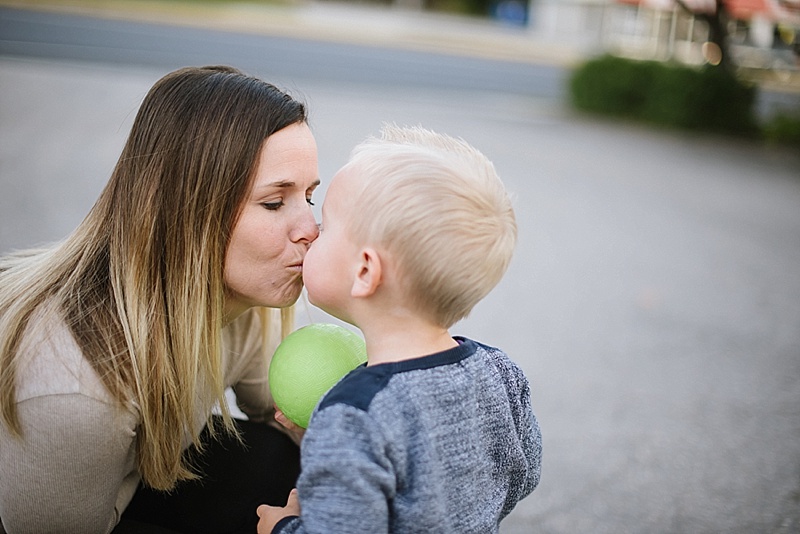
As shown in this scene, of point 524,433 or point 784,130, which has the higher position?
point 524,433

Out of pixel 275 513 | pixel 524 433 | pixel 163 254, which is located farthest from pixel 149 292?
pixel 524 433

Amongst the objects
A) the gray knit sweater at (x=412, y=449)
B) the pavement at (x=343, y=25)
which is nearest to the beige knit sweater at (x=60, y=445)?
the gray knit sweater at (x=412, y=449)

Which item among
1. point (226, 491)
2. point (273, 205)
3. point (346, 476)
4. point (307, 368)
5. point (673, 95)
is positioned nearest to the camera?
point (346, 476)

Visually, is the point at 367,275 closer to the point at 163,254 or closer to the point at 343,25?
the point at 163,254

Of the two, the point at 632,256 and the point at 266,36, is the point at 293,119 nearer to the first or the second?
the point at 632,256

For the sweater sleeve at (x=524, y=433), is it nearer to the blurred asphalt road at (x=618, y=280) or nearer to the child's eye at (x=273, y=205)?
the child's eye at (x=273, y=205)

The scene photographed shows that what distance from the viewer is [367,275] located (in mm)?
1636

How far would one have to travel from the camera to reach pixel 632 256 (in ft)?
23.2

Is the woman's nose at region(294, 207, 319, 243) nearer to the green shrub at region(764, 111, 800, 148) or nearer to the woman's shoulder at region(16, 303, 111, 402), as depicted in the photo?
the woman's shoulder at region(16, 303, 111, 402)

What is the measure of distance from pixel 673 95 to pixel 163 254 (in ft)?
44.7

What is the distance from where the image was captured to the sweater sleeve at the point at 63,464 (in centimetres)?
178

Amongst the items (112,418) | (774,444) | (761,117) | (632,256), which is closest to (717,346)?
(774,444)

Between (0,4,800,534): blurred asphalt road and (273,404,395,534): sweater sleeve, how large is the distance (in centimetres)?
119

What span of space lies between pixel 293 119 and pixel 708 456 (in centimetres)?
294
